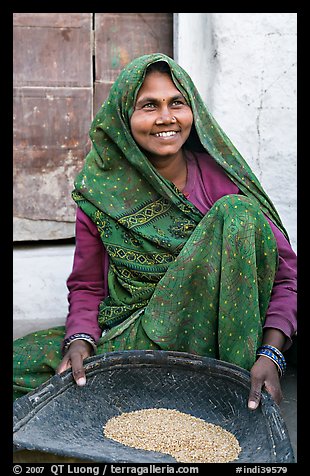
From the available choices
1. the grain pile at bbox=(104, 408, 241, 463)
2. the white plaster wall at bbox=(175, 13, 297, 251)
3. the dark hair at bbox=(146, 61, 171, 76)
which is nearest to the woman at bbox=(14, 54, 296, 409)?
the dark hair at bbox=(146, 61, 171, 76)

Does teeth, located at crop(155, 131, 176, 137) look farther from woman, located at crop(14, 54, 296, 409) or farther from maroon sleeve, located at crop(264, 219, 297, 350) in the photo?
maroon sleeve, located at crop(264, 219, 297, 350)

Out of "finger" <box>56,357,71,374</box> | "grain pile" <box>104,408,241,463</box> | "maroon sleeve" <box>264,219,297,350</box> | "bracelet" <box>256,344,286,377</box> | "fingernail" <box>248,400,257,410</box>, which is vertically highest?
"maroon sleeve" <box>264,219,297,350</box>

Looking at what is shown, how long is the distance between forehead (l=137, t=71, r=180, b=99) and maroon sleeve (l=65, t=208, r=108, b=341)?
1.62 ft

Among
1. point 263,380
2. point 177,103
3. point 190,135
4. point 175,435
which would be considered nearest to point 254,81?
point 190,135

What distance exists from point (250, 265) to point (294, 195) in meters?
1.24

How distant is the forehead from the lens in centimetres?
238

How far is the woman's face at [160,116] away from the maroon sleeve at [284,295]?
44 centimetres

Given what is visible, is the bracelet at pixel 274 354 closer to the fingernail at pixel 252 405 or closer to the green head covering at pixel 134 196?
the fingernail at pixel 252 405

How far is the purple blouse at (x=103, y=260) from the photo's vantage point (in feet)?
7.96

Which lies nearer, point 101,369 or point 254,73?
point 101,369
